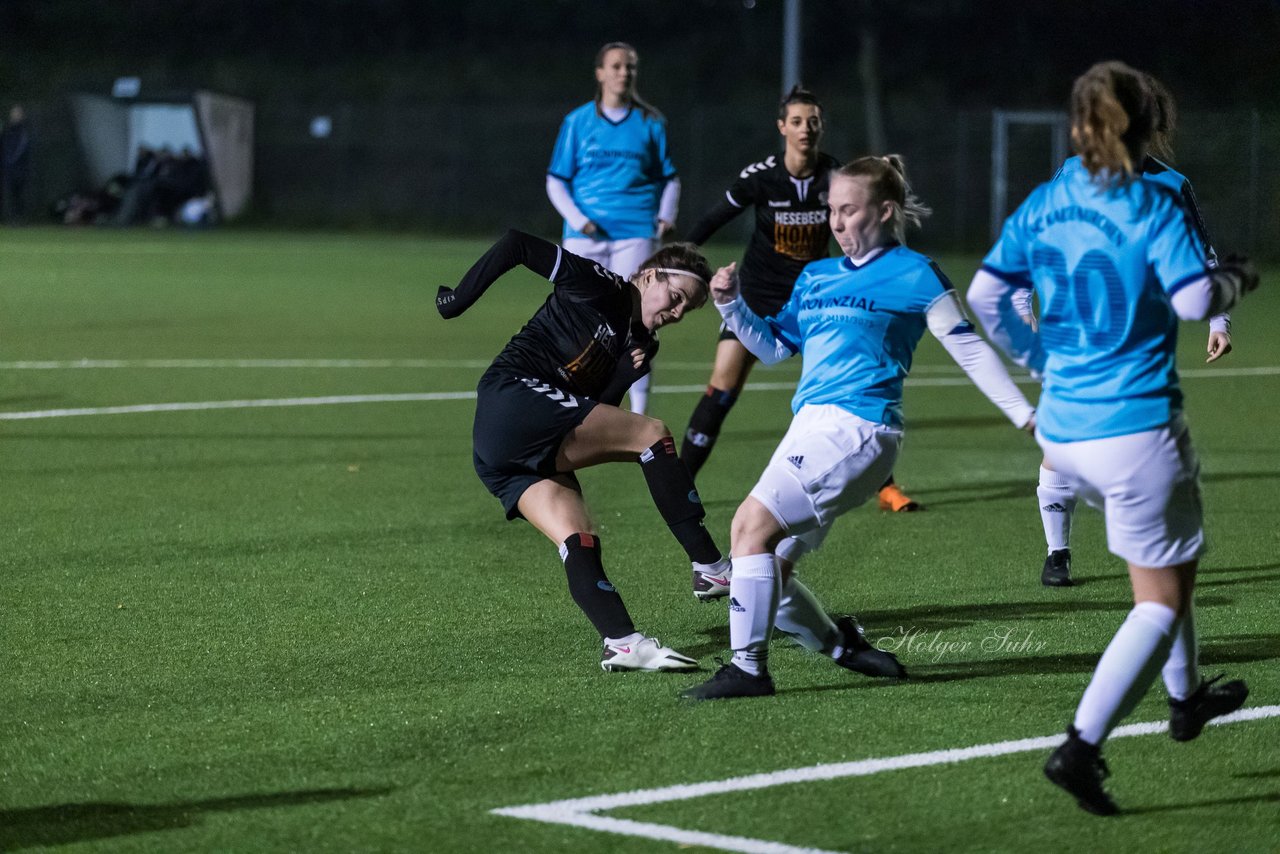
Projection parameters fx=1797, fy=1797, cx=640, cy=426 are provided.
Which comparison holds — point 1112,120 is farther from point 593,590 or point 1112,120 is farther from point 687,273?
point 593,590

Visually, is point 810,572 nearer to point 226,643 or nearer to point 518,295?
point 226,643

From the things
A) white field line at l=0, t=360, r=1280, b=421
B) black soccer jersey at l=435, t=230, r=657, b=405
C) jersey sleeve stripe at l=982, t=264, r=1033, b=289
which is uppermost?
jersey sleeve stripe at l=982, t=264, r=1033, b=289

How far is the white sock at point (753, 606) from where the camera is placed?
538cm

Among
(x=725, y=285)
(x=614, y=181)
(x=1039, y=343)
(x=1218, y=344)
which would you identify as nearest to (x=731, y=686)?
(x=725, y=285)

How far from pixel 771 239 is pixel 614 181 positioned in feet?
7.24

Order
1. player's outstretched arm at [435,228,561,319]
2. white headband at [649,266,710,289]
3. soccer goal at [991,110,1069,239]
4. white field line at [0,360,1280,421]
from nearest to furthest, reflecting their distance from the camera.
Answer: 1. white headband at [649,266,710,289]
2. player's outstretched arm at [435,228,561,319]
3. white field line at [0,360,1280,421]
4. soccer goal at [991,110,1069,239]

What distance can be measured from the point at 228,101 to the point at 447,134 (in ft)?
18.9

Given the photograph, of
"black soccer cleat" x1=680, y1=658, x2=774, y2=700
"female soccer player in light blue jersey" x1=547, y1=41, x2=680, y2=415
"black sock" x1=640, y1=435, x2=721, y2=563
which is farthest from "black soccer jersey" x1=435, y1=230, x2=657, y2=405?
"female soccer player in light blue jersey" x1=547, y1=41, x2=680, y2=415

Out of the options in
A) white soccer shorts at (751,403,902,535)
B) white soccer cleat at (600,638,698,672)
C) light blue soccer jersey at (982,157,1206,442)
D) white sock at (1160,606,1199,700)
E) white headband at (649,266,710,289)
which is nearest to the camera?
light blue soccer jersey at (982,157,1206,442)

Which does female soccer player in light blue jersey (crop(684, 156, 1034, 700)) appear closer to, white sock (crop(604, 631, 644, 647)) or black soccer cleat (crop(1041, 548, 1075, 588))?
white sock (crop(604, 631, 644, 647))

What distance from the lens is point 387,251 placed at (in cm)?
3341

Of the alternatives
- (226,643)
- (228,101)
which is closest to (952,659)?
(226,643)

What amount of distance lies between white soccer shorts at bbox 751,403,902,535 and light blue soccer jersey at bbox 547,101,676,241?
20.0ft

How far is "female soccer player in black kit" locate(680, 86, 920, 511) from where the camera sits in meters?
9.18
